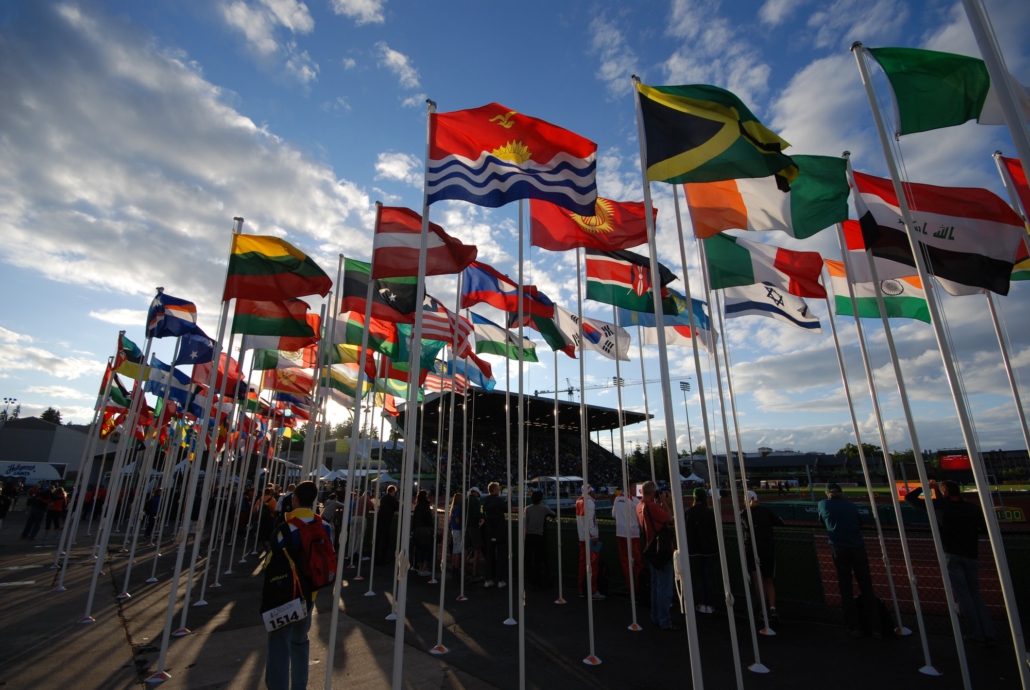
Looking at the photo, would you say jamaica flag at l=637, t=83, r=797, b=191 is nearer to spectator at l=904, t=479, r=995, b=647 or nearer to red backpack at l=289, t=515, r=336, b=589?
red backpack at l=289, t=515, r=336, b=589

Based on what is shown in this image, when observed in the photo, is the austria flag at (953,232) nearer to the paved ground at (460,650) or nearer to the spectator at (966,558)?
the spectator at (966,558)

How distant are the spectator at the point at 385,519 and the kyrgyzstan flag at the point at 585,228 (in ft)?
26.3

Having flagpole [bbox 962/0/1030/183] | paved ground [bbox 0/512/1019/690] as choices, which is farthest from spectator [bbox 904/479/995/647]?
flagpole [bbox 962/0/1030/183]

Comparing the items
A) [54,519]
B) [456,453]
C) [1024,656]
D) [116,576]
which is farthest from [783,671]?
[456,453]

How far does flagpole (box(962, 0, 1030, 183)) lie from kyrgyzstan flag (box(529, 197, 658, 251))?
364 cm

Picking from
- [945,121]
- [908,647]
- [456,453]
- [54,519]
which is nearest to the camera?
[945,121]

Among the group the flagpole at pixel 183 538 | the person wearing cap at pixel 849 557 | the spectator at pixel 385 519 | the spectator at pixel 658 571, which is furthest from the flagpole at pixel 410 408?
the spectator at pixel 385 519

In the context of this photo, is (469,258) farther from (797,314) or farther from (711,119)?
(797,314)

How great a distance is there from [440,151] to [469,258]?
147 cm

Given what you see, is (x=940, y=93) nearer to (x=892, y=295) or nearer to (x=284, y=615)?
(x=892, y=295)

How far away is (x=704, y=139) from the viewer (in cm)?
505

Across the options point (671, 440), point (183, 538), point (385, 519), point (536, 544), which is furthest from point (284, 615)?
point (385, 519)

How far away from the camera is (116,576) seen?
452 inches

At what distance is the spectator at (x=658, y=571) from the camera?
7180mm
